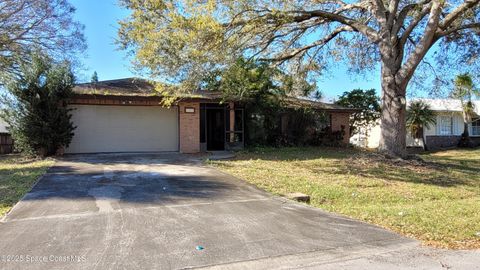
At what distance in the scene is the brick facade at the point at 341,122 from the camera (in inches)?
883

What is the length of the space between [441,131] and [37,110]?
27.5 m

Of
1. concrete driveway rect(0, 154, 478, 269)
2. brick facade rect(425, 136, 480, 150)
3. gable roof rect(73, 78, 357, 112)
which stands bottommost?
concrete driveway rect(0, 154, 478, 269)

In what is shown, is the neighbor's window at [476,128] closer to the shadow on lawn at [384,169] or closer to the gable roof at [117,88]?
the shadow on lawn at [384,169]

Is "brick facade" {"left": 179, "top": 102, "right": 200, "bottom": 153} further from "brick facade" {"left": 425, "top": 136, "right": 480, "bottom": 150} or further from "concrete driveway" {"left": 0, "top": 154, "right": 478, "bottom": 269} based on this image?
"brick facade" {"left": 425, "top": 136, "right": 480, "bottom": 150}

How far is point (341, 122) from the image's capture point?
22.7m

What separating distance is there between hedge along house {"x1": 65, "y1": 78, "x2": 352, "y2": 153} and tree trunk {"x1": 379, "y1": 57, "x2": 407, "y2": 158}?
6.90m

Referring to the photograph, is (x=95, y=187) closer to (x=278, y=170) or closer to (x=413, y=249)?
(x=278, y=170)

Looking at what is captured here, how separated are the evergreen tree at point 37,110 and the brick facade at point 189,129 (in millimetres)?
4704

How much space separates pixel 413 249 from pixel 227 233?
2667 mm

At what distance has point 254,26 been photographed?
504 inches

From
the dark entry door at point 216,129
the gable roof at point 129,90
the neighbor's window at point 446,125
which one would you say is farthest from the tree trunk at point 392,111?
the neighbor's window at point 446,125

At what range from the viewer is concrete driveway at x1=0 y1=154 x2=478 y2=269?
15.8 feet

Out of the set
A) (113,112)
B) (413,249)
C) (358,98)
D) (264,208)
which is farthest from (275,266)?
(358,98)

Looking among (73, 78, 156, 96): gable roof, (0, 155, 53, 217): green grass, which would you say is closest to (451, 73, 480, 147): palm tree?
(73, 78, 156, 96): gable roof
